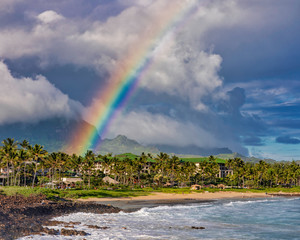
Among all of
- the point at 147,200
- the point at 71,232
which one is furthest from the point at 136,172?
the point at 71,232

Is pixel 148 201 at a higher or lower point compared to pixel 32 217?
lower

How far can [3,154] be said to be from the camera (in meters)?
93.6

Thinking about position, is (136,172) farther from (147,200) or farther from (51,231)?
(51,231)

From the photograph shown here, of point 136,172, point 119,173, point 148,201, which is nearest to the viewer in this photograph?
point 148,201

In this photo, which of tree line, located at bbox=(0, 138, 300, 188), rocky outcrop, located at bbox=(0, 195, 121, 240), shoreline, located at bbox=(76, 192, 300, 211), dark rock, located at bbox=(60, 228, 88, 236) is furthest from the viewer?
tree line, located at bbox=(0, 138, 300, 188)

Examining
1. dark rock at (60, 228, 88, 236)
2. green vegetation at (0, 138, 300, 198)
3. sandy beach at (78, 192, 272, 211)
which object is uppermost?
green vegetation at (0, 138, 300, 198)

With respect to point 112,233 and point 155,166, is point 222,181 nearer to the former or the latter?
point 155,166

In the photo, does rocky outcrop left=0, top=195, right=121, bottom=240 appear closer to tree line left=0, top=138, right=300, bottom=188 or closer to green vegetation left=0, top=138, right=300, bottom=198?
green vegetation left=0, top=138, right=300, bottom=198

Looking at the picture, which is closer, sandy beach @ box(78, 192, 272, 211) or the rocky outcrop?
the rocky outcrop

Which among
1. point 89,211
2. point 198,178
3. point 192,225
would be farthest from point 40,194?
point 198,178

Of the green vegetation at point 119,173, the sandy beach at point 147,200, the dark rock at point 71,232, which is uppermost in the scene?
the green vegetation at point 119,173

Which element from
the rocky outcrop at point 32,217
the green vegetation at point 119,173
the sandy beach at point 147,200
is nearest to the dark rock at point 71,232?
the rocky outcrop at point 32,217

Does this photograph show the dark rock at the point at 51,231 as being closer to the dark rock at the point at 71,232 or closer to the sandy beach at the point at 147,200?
the dark rock at the point at 71,232

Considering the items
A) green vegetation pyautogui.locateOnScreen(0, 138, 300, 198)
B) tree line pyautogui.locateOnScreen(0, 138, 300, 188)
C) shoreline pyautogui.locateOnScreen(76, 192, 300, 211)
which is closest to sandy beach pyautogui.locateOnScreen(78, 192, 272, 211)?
shoreline pyautogui.locateOnScreen(76, 192, 300, 211)
